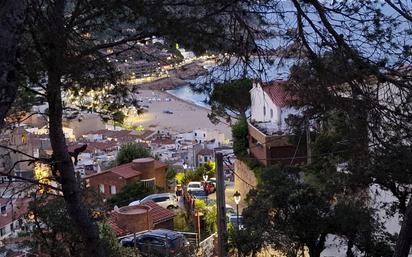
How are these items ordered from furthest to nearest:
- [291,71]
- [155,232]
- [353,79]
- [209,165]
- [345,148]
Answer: [209,165]
[155,232]
[345,148]
[291,71]
[353,79]

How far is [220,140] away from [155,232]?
24.6 metres

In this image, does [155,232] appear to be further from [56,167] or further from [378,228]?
[56,167]

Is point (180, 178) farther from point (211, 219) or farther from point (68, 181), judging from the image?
point (68, 181)

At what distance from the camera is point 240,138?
18.2m

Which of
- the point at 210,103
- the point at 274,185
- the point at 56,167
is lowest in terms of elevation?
the point at 274,185

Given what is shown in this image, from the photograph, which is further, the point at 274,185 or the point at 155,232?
Result: the point at 155,232

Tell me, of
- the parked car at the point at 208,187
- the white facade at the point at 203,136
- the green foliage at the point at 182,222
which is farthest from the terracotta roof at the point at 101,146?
the green foliage at the point at 182,222

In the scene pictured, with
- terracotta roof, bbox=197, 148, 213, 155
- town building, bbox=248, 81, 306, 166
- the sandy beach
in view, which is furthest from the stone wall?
the sandy beach

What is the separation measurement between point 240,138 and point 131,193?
3.70 meters

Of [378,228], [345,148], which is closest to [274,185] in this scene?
[378,228]

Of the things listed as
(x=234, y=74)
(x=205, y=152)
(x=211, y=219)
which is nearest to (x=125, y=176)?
(x=211, y=219)

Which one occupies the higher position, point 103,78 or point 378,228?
point 103,78

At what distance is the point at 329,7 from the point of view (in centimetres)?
394

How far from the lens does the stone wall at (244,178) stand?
16578 millimetres
